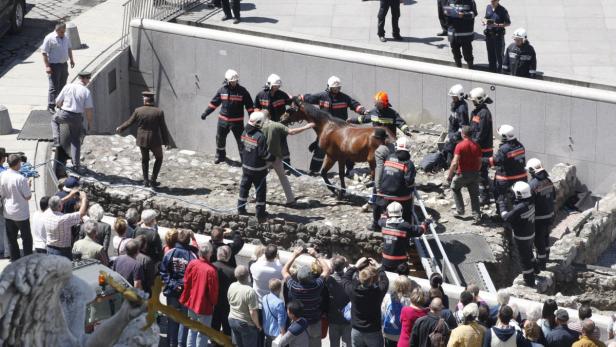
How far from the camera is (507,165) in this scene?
20.0 m

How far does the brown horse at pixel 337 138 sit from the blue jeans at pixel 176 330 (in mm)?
5704

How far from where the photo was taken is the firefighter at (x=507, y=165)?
65.6ft

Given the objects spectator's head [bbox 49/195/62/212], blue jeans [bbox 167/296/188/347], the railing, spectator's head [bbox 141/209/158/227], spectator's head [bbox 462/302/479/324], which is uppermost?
the railing

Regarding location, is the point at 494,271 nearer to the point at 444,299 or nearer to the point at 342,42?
the point at 444,299

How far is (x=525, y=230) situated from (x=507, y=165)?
149 centimetres

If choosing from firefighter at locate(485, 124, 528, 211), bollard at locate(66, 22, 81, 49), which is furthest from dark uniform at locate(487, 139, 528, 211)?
bollard at locate(66, 22, 81, 49)

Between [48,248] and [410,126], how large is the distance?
888 cm

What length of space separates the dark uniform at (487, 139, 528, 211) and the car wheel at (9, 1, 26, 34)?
12.0 metres

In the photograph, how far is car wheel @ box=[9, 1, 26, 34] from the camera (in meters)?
28.1

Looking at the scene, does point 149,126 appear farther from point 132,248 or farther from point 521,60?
point 521,60

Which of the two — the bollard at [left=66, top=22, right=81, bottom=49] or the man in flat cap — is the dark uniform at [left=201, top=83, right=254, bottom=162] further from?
the bollard at [left=66, top=22, right=81, bottom=49]

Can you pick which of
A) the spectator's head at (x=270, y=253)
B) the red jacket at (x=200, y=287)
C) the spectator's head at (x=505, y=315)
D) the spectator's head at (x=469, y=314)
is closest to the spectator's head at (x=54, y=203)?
the red jacket at (x=200, y=287)

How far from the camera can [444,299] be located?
15.3 meters

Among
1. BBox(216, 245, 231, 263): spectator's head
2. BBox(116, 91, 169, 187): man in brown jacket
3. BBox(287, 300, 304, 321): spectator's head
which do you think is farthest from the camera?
BBox(116, 91, 169, 187): man in brown jacket
